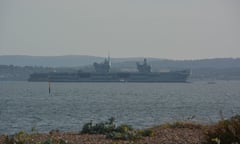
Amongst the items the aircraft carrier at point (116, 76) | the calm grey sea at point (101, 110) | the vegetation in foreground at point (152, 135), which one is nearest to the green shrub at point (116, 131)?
the vegetation in foreground at point (152, 135)

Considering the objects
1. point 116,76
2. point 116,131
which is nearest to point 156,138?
point 116,131

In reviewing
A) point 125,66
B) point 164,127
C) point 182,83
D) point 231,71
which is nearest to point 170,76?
point 182,83

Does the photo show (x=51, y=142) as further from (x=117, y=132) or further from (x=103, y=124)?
(x=103, y=124)

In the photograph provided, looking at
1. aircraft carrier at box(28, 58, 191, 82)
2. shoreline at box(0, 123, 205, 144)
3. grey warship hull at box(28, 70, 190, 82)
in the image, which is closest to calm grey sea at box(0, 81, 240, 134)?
shoreline at box(0, 123, 205, 144)

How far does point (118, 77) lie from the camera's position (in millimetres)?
123938

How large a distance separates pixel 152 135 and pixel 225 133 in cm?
223

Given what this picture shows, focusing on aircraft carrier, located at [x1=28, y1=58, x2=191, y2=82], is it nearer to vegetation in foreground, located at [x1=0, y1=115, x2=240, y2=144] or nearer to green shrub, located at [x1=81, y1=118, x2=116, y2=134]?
green shrub, located at [x1=81, y1=118, x2=116, y2=134]

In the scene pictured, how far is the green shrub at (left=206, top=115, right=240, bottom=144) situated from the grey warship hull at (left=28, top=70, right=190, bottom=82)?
109 m

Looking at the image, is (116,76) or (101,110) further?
(116,76)

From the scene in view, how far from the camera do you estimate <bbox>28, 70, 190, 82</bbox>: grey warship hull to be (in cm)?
12038

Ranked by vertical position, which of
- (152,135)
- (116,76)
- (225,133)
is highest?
(225,133)

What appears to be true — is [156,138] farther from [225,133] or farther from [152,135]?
[225,133]

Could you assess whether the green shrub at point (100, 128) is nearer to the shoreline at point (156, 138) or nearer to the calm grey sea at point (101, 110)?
the shoreline at point (156, 138)

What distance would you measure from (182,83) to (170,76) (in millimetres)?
6761
